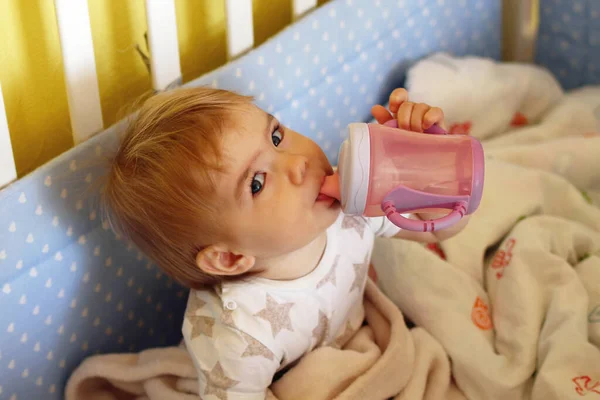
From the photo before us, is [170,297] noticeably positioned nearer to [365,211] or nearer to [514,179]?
[365,211]

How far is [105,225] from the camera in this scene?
892 mm

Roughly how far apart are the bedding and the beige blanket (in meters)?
0.05

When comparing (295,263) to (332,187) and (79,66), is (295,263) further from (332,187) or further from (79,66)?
(79,66)

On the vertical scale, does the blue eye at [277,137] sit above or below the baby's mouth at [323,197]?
above

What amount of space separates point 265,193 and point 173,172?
0.11 m

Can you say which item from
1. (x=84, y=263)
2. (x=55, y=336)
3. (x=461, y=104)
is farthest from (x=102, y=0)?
(x=461, y=104)

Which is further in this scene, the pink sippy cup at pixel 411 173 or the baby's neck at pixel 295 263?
the baby's neck at pixel 295 263

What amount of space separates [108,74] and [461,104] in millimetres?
686

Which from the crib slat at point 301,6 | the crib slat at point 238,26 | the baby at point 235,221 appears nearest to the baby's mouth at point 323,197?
the baby at point 235,221

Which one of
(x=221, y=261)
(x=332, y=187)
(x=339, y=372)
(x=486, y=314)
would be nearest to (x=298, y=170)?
(x=332, y=187)

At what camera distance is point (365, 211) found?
0.72 meters

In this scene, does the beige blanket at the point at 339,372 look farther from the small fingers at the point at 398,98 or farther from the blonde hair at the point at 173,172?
the small fingers at the point at 398,98

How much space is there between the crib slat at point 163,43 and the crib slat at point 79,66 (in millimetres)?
95

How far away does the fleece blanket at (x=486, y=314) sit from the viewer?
87 cm
